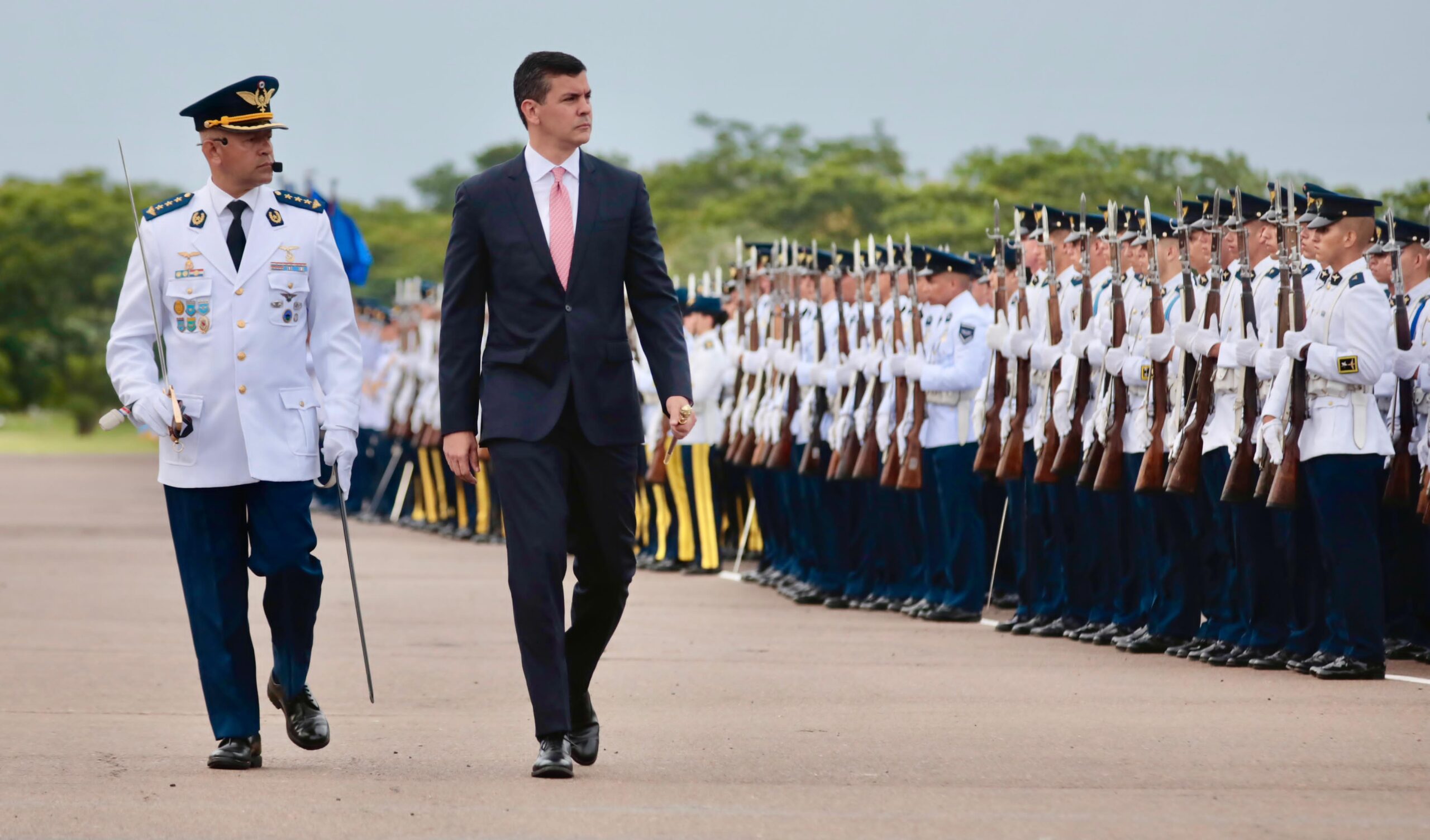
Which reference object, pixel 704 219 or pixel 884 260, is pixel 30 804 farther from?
pixel 704 219

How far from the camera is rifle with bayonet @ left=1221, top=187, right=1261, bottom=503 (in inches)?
387

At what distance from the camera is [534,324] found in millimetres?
6812

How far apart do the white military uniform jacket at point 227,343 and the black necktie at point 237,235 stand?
0.02 metres

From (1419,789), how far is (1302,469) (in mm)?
3347

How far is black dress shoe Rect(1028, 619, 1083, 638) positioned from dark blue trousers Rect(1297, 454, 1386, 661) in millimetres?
2078

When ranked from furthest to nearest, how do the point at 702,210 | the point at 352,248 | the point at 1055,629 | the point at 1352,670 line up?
the point at 702,210, the point at 352,248, the point at 1055,629, the point at 1352,670

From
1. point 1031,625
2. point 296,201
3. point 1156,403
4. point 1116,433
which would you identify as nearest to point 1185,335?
point 1156,403

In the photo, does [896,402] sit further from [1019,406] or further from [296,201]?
[296,201]

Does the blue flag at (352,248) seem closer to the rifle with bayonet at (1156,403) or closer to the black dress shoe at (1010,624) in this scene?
the black dress shoe at (1010,624)

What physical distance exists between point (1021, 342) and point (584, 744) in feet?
17.9

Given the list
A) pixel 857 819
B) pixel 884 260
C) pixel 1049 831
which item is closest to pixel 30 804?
pixel 857 819

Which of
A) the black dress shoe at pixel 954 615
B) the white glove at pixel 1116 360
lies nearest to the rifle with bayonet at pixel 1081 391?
the white glove at pixel 1116 360

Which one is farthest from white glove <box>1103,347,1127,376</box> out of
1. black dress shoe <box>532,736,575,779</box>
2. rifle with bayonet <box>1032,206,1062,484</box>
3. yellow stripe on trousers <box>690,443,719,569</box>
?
yellow stripe on trousers <box>690,443,719,569</box>

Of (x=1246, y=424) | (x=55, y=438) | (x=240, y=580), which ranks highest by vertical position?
(x=1246, y=424)
